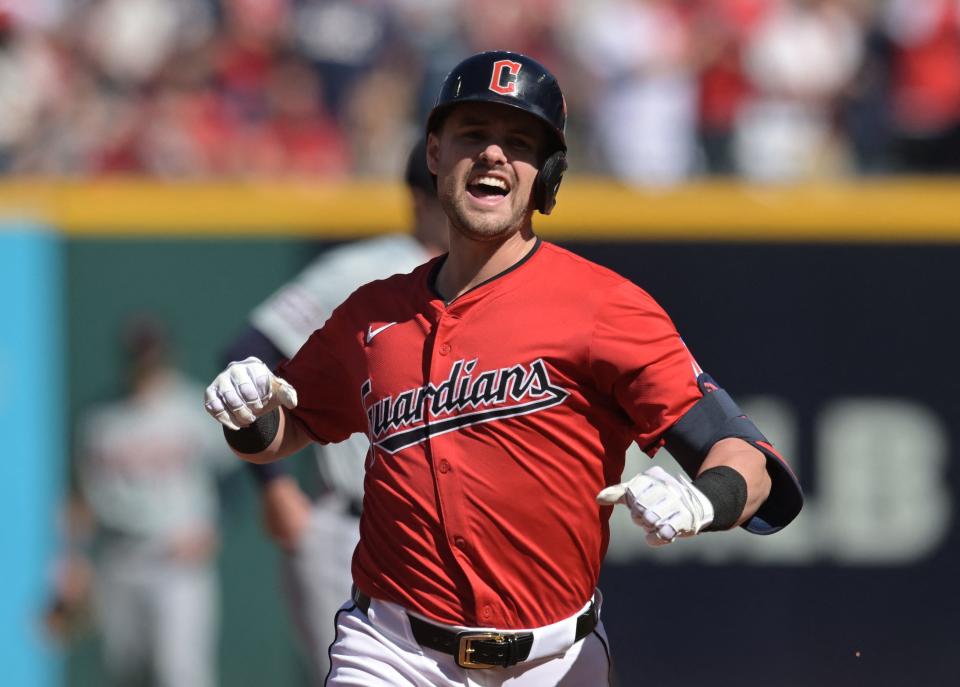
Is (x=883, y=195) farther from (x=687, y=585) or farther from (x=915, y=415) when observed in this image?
(x=687, y=585)

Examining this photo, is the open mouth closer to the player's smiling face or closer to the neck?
the player's smiling face

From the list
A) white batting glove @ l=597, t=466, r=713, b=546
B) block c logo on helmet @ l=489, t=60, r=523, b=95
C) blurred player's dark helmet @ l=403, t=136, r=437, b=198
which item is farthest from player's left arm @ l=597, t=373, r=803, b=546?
blurred player's dark helmet @ l=403, t=136, r=437, b=198

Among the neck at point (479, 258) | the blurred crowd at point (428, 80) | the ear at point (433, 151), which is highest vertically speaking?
the blurred crowd at point (428, 80)

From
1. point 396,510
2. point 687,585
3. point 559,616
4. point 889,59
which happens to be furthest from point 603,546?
point 889,59

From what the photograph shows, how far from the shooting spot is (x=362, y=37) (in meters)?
10.4

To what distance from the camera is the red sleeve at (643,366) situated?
11.0 ft

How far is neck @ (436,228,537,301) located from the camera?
3.68 metres

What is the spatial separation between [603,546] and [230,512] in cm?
487

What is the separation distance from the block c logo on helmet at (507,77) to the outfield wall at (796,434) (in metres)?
4.56

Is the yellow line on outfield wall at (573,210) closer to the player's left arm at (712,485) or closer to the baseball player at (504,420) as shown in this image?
the baseball player at (504,420)

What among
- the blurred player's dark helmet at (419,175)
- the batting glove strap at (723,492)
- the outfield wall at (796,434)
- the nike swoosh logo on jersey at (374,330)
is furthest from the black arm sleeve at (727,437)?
the outfield wall at (796,434)

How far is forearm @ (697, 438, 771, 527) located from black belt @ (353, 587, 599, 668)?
1.88 ft

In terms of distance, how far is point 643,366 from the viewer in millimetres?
3365

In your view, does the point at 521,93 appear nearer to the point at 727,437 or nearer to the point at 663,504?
the point at 727,437
